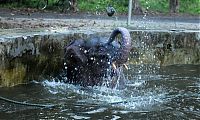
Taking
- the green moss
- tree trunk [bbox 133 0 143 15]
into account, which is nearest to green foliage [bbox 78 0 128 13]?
tree trunk [bbox 133 0 143 15]

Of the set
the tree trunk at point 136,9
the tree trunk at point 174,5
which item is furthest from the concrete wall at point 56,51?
the tree trunk at point 174,5

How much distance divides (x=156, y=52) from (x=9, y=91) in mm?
5493

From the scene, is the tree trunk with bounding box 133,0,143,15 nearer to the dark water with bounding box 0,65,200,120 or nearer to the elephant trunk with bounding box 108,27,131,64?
the dark water with bounding box 0,65,200,120

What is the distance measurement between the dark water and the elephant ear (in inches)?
24.0

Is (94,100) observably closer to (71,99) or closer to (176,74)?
(71,99)

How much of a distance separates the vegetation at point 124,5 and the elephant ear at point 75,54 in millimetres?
11901

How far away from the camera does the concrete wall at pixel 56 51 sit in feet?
35.0

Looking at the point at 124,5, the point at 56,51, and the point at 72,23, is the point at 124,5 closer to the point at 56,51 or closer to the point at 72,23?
the point at 72,23

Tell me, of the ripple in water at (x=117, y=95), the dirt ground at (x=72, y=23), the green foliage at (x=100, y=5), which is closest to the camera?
the ripple in water at (x=117, y=95)

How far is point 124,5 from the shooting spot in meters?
26.6

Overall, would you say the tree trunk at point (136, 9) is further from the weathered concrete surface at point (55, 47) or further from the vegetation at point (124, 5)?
the weathered concrete surface at point (55, 47)

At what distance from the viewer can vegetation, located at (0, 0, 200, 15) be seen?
22953 mm

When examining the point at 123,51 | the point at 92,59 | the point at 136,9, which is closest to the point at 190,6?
the point at 136,9

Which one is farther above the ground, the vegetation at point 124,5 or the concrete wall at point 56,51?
the concrete wall at point 56,51
